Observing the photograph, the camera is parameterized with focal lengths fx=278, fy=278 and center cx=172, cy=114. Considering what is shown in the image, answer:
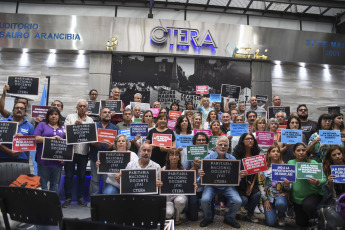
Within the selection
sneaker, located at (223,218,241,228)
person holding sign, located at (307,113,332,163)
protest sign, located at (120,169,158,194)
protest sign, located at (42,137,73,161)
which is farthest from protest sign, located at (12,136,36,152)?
person holding sign, located at (307,113,332,163)

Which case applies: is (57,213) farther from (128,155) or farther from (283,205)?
(283,205)

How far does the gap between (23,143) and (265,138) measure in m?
3.92

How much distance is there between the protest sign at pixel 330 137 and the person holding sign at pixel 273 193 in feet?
2.64

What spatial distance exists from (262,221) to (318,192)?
0.94m

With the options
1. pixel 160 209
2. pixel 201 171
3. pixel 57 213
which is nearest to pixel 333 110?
pixel 201 171

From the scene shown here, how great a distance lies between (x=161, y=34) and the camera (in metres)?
9.03

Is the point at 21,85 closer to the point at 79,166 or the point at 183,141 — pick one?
the point at 79,166

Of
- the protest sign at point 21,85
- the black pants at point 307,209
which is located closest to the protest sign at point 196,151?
the black pants at point 307,209

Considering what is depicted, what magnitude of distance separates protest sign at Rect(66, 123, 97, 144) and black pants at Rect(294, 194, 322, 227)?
3283 mm

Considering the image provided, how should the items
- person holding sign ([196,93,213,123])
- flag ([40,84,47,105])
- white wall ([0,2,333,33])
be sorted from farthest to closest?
white wall ([0,2,333,33]) < flag ([40,84,47,105]) < person holding sign ([196,93,213,123])

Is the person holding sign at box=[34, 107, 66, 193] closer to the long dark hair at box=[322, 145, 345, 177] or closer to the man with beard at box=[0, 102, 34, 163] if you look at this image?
the man with beard at box=[0, 102, 34, 163]

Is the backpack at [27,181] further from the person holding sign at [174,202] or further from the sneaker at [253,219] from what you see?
the sneaker at [253,219]

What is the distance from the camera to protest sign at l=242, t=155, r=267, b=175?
159 inches

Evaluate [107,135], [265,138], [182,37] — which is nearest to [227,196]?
[265,138]
